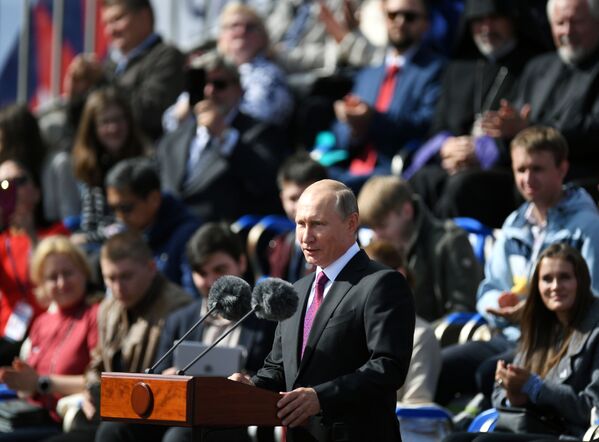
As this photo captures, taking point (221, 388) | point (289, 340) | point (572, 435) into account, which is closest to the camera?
point (221, 388)

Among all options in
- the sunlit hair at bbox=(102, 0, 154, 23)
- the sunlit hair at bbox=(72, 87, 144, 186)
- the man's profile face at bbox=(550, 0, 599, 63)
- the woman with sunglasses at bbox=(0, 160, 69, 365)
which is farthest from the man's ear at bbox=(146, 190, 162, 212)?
the man's profile face at bbox=(550, 0, 599, 63)

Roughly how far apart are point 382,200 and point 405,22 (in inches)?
98.2

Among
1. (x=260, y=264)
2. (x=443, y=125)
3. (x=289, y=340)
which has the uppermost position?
(x=289, y=340)

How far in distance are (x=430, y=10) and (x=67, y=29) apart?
14.7ft

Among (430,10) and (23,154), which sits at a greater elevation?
(430,10)

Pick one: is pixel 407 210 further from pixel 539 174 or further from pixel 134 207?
pixel 134 207

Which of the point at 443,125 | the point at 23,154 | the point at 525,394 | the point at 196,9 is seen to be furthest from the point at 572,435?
A: the point at 196,9

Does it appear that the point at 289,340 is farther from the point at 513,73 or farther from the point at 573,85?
the point at 513,73

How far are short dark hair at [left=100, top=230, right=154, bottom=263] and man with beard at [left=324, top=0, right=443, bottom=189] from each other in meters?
2.12

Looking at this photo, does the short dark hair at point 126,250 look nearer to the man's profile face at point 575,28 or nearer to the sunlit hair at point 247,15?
the man's profile face at point 575,28

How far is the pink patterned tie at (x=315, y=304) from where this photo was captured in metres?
5.14

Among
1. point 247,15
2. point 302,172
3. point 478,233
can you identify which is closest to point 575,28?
point 478,233

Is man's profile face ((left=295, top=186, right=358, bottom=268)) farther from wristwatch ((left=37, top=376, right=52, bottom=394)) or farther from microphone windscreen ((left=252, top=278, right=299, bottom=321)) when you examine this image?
wristwatch ((left=37, top=376, right=52, bottom=394))

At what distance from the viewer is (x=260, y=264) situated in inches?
368
